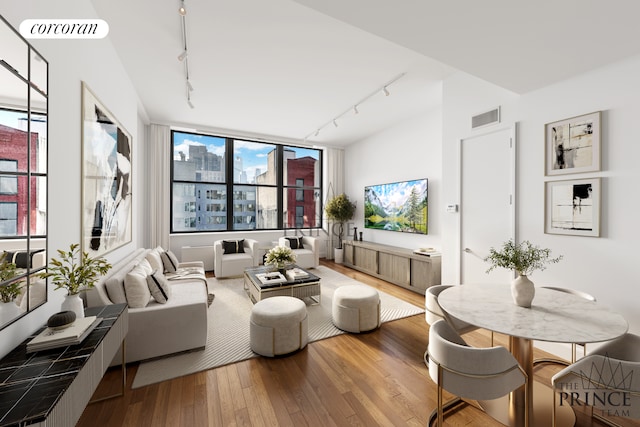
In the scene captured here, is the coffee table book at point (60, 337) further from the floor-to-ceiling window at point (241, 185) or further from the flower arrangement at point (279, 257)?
the floor-to-ceiling window at point (241, 185)

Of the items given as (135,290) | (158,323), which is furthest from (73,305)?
(158,323)

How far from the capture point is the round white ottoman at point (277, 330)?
2.40 metres

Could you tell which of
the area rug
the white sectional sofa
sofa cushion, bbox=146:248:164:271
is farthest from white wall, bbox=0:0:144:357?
sofa cushion, bbox=146:248:164:271

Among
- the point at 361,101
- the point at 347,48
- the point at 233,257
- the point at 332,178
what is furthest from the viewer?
the point at 332,178

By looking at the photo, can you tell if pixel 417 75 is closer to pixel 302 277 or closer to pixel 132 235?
pixel 302 277

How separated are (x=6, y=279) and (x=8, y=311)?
0.56 feet

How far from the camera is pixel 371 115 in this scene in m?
4.84

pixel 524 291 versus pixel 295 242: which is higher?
pixel 524 291

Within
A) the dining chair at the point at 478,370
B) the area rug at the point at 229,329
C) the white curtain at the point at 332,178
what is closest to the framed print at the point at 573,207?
the dining chair at the point at 478,370

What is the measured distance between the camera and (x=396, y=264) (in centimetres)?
466

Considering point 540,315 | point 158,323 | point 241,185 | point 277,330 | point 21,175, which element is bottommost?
point 277,330

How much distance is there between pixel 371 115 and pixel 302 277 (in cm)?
323

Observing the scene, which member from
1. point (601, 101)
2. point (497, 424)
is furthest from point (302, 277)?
point (601, 101)

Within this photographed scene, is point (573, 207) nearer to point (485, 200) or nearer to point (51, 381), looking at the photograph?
point (485, 200)
